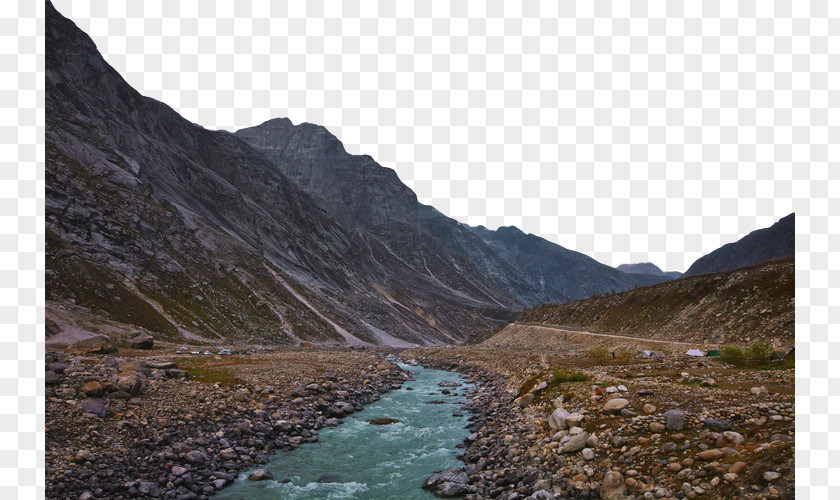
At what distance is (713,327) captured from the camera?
52.7m

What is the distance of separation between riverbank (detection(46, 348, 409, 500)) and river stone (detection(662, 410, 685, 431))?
724 inches

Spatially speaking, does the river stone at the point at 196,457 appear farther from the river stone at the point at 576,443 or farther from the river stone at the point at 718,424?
the river stone at the point at 718,424

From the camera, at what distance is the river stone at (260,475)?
20109 millimetres

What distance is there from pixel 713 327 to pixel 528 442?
43.8 metres

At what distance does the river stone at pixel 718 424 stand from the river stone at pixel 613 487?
3732mm

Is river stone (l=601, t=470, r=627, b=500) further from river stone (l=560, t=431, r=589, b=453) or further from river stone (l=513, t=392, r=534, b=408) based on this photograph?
river stone (l=513, t=392, r=534, b=408)

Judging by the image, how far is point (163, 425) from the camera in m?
21.6

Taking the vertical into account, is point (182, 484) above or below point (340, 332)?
above

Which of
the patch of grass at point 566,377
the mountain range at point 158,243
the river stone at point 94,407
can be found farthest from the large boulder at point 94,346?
the patch of grass at point 566,377

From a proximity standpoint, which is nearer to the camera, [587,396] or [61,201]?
[587,396]

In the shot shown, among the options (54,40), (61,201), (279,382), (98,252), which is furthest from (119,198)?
(279,382)

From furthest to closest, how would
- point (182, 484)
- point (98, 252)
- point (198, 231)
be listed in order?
point (198, 231) < point (98, 252) < point (182, 484)

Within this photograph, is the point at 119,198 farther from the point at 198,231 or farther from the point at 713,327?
the point at 713,327

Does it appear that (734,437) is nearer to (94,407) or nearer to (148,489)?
(148,489)
